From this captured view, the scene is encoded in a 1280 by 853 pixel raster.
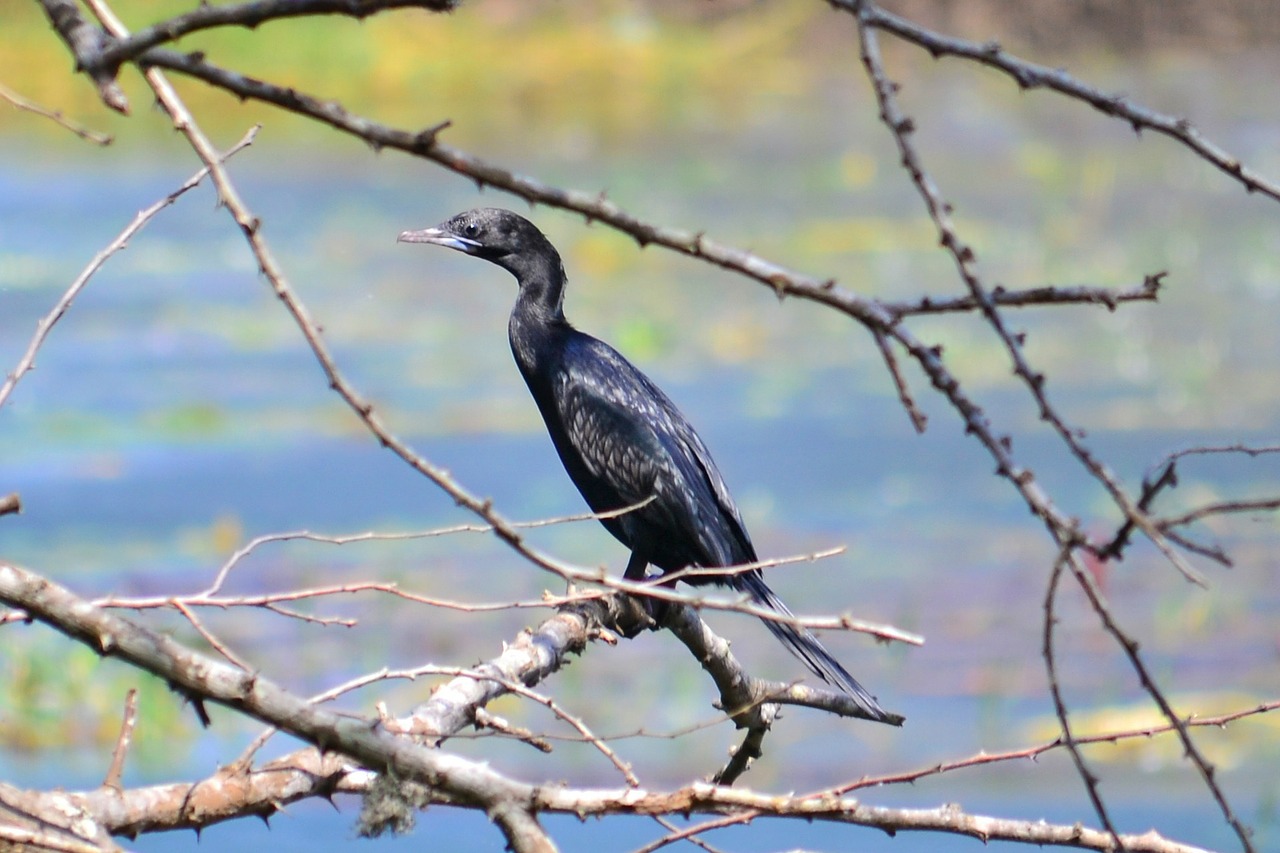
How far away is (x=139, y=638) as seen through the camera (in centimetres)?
145

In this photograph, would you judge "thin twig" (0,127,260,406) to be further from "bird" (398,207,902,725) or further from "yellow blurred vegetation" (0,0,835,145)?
"yellow blurred vegetation" (0,0,835,145)

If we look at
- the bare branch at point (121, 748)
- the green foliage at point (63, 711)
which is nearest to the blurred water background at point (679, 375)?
the green foliage at point (63, 711)

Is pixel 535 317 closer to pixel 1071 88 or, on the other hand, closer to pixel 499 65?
pixel 1071 88

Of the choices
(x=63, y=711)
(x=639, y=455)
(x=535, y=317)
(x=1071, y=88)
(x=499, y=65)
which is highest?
(x=499, y=65)

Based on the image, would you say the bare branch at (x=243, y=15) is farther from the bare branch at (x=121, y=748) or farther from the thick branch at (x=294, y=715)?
the bare branch at (x=121, y=748)

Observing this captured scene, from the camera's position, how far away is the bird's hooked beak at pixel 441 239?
10.3 feet

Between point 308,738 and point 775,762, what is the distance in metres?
4.85

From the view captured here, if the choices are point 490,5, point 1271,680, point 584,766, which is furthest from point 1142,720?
point 490,5

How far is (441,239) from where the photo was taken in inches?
125

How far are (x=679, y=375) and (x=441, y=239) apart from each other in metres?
6.90

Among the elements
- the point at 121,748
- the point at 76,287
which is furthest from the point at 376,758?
the point at 76,287

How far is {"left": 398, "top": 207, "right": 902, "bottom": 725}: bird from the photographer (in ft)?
10.3

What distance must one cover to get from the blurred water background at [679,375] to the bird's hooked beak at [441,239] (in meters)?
1.10

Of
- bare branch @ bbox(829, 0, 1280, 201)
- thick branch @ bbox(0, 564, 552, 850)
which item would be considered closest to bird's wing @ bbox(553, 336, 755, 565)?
thick branch @ bbox(0, 564, 552, 850)
